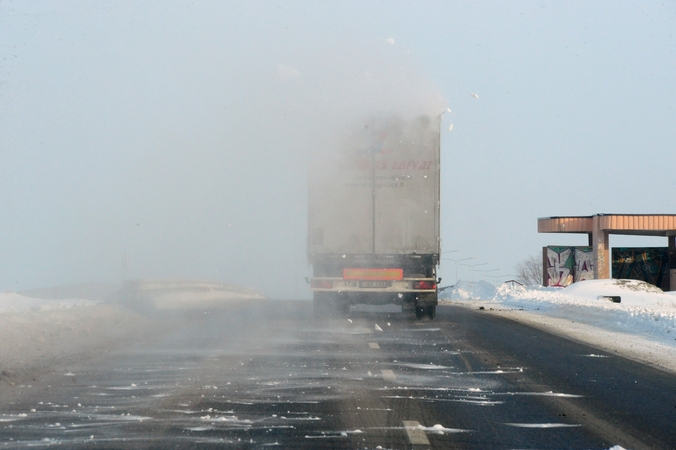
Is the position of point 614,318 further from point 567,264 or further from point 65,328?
point 567,264

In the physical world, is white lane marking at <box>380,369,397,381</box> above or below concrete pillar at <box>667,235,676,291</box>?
below

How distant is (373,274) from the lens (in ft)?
63.0

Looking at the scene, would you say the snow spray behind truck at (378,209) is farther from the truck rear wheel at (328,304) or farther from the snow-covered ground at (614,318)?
the snow-covered ground at (614,318)

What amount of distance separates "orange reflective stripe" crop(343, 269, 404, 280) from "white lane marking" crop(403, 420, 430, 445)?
39.9 ft

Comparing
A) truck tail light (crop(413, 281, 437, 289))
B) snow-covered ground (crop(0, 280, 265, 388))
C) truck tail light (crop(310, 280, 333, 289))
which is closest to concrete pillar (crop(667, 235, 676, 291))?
snow-covered ground (crop(0, 280, 265, 388))

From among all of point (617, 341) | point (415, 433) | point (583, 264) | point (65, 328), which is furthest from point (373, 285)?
point (583, 264)

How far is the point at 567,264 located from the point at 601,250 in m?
3.87

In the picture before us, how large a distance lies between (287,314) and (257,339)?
8020 mm

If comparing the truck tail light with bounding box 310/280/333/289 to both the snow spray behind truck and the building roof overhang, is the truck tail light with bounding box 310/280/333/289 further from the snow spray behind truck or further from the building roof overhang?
the building roof overhang

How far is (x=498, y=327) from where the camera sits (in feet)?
59.9

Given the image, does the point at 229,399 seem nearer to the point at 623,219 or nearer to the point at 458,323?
the point at 458,323

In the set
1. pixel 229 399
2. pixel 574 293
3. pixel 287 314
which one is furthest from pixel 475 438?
pixel 574 293

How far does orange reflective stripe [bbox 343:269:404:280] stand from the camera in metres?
19.2

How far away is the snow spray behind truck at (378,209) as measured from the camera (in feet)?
62.1
